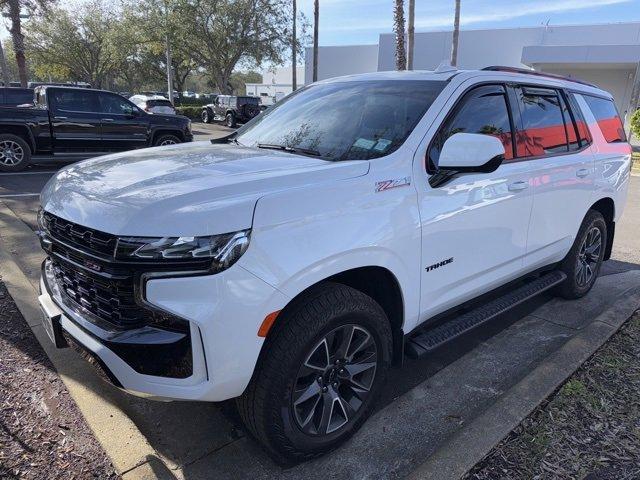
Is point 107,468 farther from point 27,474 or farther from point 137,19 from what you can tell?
point 137,19

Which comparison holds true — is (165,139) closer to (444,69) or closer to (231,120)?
(444,69)

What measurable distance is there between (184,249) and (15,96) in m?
14.9

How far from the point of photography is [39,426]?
8.70 ft

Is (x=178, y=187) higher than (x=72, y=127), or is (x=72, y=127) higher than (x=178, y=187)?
(x=178, y=187)

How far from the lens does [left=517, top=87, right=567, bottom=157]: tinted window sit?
11.8 ft

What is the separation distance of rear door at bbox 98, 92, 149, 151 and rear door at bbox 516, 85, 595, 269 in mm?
10278

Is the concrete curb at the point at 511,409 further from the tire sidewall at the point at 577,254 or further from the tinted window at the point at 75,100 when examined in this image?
the tinted window at the point at 75,100

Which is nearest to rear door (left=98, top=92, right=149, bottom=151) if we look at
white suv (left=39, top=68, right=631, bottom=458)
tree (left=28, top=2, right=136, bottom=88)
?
white suv (left=39, top=68, right=631, bottom=458)

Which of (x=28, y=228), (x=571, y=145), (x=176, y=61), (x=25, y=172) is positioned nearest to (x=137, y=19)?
(x=176, y=61)

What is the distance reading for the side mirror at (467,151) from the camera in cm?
268

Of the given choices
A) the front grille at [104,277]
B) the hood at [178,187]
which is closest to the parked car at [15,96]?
the hood at [178,187]

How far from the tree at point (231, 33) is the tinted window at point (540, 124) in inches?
1331

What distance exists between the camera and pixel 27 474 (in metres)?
2.32

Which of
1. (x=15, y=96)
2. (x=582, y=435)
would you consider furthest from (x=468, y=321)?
(x=15, y=96)
